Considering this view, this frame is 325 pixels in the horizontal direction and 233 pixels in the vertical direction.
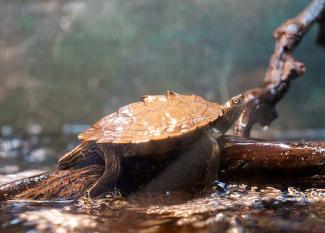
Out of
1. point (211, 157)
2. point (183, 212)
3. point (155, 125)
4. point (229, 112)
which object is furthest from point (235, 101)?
point (183, 212)

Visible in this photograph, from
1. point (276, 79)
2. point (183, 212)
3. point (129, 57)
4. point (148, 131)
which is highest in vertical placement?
point (129, 57)

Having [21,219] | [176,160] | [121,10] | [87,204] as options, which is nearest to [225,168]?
[176,160]

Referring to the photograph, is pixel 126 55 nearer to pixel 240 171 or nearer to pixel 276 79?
pixel 276 79

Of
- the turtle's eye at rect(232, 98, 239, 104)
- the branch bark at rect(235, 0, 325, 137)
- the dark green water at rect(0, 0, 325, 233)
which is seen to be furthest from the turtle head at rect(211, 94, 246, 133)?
the dark green water at rect(0, 0, 325, 233)

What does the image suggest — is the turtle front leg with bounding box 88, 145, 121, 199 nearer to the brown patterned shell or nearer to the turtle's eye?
the brown patterned shell

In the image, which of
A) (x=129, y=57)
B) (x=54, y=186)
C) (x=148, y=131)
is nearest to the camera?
(x=148, y=131)
